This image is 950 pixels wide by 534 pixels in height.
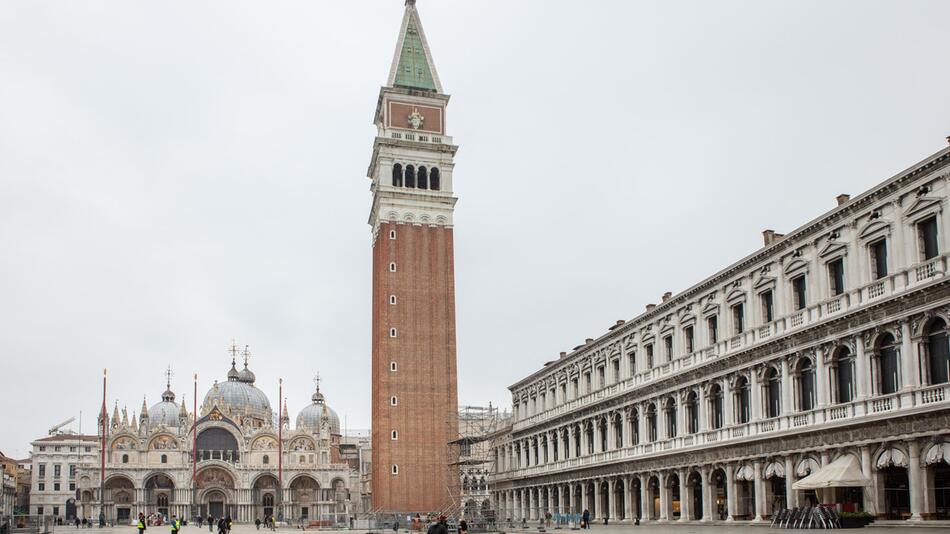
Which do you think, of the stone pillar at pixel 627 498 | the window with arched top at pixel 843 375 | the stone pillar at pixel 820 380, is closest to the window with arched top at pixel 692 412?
the stone pillar at pixel 627 498

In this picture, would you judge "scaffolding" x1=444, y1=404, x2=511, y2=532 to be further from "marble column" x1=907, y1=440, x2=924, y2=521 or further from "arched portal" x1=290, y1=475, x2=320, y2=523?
"marble column" x1=907, y1=440, x2=924, y2=521

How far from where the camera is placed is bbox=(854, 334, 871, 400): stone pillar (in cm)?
3575

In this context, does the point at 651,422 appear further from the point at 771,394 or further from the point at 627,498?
the point at 771,394

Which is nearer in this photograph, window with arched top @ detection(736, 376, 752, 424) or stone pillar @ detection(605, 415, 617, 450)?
window with arched top @ detection(736, 376, 752, 424)

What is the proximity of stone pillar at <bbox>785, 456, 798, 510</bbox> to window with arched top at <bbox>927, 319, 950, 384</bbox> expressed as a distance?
832 centimetres

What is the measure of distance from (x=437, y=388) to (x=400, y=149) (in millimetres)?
21351

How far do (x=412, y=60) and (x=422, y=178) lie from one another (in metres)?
11.8

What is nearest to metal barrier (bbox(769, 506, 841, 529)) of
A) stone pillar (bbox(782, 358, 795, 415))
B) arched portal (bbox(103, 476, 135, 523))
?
stone pillar (bbox(782, 358, 795, 415))

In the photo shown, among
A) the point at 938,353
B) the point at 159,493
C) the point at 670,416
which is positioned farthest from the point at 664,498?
the point at 159,493

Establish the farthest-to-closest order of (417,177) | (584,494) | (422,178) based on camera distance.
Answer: (422,178) → (417,177) → (584,494)

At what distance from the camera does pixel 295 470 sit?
114m

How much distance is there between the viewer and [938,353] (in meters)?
32.6

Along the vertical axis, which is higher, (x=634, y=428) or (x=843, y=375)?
(x=843, y=375)

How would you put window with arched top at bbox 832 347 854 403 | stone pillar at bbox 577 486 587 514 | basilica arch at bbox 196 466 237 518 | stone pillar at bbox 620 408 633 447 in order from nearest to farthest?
window with arched top at bbox 832 347 854 403, stone pillar at bbox 620 408 633 447, stone pillar at bbox 577 486 587 514, basilica arch at bbox 196 466 237 518
